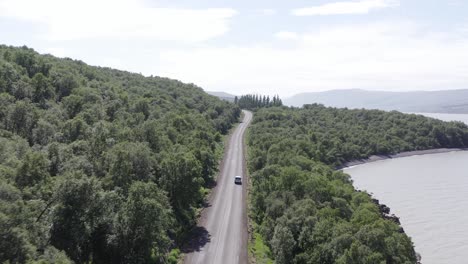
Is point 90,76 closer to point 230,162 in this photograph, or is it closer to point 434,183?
point 230,162

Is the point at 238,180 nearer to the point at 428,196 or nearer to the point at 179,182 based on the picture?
the point at 179,182

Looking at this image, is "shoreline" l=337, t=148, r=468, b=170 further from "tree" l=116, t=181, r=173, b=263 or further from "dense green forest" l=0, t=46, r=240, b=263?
"tree" l=116, t=181, r=173, b=263

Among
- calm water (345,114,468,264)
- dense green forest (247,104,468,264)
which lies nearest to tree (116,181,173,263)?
dense green forest (247,104,468,264)

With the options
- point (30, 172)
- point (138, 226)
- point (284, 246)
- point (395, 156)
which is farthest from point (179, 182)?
point (395, 156)

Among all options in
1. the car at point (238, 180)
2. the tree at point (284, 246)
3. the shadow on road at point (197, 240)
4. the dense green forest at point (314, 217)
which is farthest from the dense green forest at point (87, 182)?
the tree at point (284, 246)

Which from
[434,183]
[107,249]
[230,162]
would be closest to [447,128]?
[434,183]

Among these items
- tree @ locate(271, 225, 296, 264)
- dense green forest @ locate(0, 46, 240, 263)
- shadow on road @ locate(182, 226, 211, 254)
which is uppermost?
dense green forest @ locate(0, 46, 240, 263)

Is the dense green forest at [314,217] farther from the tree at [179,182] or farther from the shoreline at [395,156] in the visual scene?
the shoreline at [395,156]
